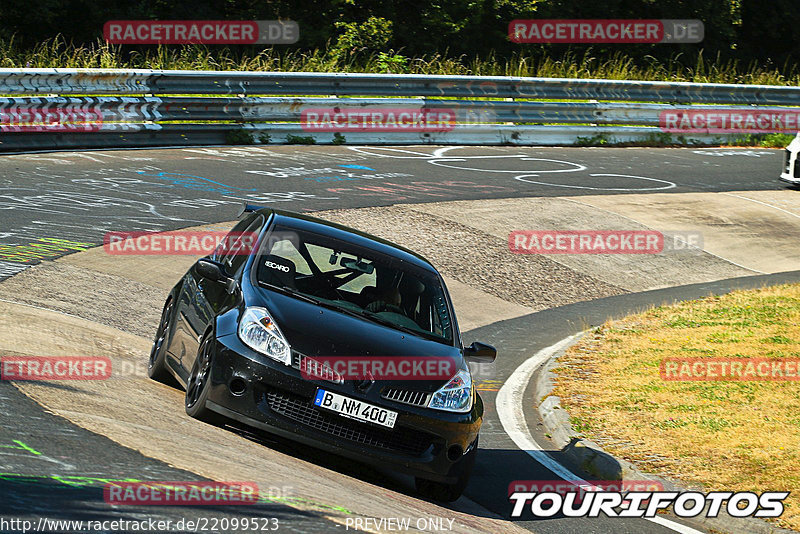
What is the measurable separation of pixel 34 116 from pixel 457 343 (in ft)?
39.0

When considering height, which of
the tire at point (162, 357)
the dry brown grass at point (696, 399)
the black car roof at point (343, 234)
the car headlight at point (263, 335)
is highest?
the black car roof at point (343, 234)

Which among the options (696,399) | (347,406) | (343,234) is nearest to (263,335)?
(347,406)

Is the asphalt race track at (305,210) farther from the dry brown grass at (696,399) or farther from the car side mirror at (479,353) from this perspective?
the car side mirror at (479,353)

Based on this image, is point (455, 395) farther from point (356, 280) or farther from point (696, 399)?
point (696, 399)

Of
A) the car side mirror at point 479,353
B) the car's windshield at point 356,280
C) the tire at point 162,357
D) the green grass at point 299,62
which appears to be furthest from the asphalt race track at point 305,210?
the green grass at point 299,62

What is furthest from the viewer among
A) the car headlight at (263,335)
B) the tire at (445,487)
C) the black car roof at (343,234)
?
the black car roof at (343,234)

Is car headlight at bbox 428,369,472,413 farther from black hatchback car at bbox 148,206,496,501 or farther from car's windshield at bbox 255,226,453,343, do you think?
car's windshield at bbox 255,226,453,343

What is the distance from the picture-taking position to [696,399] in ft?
32.3

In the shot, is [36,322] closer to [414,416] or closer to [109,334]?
[109,334]

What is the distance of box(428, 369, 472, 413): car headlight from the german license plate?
42cm

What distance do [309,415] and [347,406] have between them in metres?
0.24

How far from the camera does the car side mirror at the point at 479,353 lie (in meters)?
7.72

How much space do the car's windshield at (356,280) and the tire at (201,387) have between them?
714mm

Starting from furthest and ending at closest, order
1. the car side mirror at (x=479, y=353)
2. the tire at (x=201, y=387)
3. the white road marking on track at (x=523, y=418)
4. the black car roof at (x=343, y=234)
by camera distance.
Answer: the black car roof at (x=343, y=234) < the white road marking on track at (x=523, y=418) < the car side mirror at (x=479, y=353) < the tire at (x=201, y=387)
